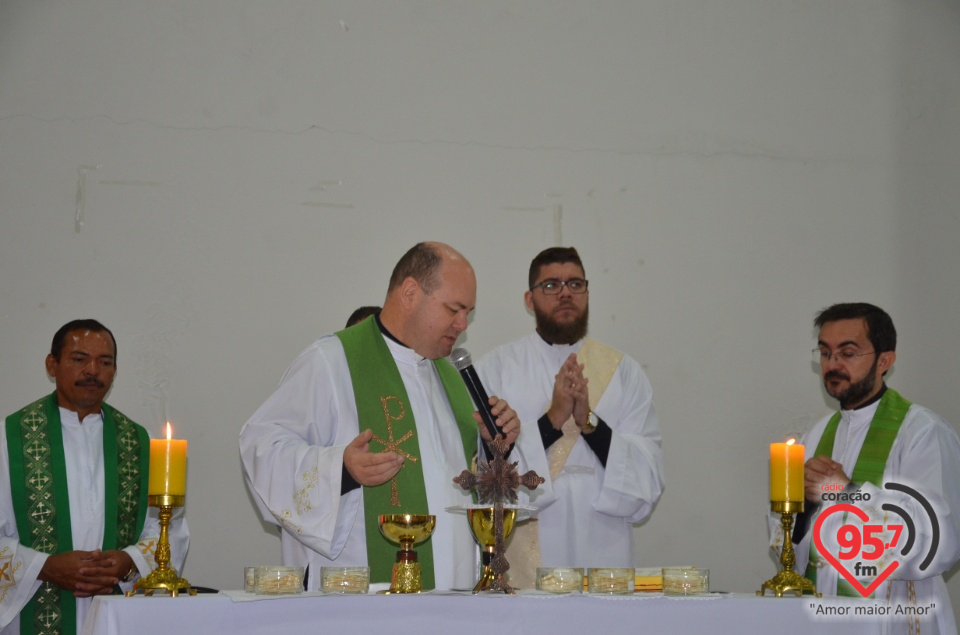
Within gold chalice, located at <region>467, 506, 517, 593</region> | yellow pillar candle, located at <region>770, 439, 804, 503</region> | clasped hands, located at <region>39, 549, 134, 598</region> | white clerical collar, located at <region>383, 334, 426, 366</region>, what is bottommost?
clasped hands, located at <region>39, 549, 134, 598</region>

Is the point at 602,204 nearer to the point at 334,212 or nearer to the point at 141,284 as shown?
the point at 334,212

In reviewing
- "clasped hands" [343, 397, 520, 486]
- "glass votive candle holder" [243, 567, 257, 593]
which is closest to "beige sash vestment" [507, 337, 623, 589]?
"clasped hands" [343, 397, 520, 486]

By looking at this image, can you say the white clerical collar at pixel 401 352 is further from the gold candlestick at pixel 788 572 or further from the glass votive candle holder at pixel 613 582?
the gold candlestick at pixel 788 572

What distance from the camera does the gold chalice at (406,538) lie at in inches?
129

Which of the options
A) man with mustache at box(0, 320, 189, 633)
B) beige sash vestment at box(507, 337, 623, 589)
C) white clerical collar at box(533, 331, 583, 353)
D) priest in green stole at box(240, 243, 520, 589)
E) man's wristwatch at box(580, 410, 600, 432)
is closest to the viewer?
priest in green stole at box(240, 243, 520, 589)

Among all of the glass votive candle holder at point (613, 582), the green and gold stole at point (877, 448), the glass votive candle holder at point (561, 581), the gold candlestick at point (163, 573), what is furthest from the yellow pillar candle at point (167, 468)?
the green and gold stole at point (877, 448)

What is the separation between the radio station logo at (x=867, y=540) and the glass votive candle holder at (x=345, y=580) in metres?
2.23

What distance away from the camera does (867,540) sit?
450 cm

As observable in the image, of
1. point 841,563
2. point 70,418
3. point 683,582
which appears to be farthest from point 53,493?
point 841,563

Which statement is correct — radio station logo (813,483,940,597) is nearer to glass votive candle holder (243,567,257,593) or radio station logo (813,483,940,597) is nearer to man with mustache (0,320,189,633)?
glass votive candle holder (243,567,257,593)

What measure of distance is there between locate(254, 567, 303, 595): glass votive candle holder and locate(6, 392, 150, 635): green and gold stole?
7.98 ft

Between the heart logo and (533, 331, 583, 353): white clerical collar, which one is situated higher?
(533, 331, 583, 353): white clerical collar

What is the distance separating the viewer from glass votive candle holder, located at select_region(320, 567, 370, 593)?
3.22 meters

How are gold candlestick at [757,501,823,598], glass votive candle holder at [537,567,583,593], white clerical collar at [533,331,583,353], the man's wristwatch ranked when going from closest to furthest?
1. glass votive candle holder at [537,567,583,593]
2. gold candlestick at [757,501,823,598]
3. the man's wristwatch
4. white clerical collar at [533,331,583,353]
